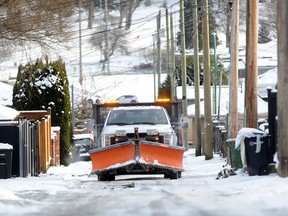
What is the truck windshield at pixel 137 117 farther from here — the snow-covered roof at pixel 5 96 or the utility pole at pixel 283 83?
the snow-covered roof at pixel 5 96

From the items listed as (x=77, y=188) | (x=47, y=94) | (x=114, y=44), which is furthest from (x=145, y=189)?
(x=114, y=44)

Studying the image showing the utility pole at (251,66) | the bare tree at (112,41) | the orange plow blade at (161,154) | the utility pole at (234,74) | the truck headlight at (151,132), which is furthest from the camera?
the bare tree at (112,41)

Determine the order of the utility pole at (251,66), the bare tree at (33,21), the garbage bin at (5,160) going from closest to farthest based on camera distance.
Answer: the garbage bin at (5,160) < the utility pole at (251,66) < the bare tree at (33,21)

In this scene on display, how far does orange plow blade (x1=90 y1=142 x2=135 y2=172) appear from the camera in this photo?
72.2 feet

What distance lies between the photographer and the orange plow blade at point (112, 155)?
22.0m

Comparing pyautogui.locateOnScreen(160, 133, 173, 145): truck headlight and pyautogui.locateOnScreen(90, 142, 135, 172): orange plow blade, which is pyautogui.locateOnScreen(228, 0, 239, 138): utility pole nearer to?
pyautogui.locateOnScreen(160, 133, 173, 145): truck headlight

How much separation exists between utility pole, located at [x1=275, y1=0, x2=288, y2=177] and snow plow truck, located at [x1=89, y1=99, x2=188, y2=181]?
558 centimetres

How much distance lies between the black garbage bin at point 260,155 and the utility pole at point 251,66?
3815 millimetres

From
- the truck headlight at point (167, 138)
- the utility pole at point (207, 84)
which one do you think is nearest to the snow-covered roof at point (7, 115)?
the truck headlight at point (167, 138)

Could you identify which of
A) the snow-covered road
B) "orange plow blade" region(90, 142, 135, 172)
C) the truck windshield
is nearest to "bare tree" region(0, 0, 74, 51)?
the truck windshield

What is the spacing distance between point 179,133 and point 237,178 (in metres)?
5.84

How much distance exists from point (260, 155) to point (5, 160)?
6.86 metres

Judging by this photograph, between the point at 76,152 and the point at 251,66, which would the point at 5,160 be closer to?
the point at 251,66

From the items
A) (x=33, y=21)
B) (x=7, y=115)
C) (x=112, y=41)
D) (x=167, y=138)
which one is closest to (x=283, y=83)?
(x=167, y=138)
